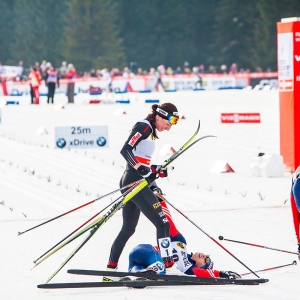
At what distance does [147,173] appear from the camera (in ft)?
25.7

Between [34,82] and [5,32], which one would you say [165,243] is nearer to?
[34,82]

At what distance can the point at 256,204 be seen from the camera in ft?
42.8

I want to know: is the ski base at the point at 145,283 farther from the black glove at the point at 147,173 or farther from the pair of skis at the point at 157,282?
the black glove at the point at 147,173

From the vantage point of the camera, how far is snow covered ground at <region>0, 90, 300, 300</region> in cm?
806

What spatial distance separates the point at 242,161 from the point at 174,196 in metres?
5.13

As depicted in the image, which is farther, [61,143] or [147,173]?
[61,143]

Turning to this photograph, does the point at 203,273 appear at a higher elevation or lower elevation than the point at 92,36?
lower

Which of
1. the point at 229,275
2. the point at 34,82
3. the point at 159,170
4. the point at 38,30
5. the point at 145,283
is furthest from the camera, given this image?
the point at 38,30

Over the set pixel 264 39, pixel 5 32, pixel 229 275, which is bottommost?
pixel 229 275

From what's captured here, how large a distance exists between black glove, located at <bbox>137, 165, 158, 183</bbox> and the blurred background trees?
6858 centimetres

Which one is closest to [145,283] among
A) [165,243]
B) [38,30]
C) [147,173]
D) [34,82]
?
[165,243]

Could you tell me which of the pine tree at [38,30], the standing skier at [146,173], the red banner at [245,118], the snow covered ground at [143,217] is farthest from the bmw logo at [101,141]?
the pine tree at [38,30]

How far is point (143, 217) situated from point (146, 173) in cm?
431

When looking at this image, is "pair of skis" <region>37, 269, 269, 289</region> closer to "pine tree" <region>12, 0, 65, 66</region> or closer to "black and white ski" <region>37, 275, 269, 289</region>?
"black and white ski" <region>37, 275, 269, 289</region>
